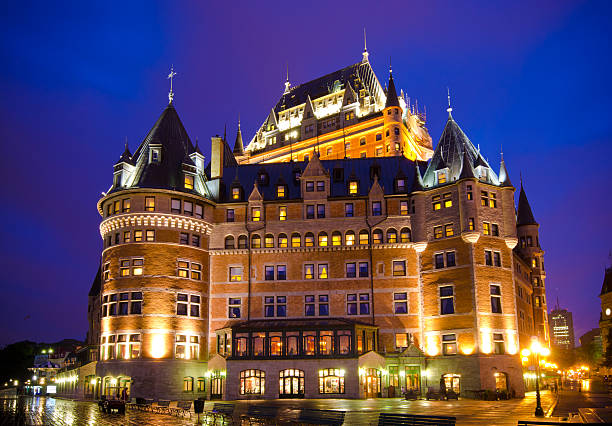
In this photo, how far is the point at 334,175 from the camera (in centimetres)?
7219

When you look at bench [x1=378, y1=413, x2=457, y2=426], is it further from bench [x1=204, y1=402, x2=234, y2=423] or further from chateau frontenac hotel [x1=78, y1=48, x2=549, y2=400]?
chateau frontenac hotel [x1=78, y1=48, x2=549, y2=400]

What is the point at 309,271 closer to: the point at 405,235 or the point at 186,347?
the point at 405,235

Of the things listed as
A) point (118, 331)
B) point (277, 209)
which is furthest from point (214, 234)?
point (118, 331)

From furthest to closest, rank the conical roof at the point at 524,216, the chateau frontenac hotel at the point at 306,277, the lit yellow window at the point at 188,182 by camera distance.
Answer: the conical roof at the point at 524,216 < the lit yellow window at the point at 188,182 < the chateau frontenac hotel at the point at 306,277

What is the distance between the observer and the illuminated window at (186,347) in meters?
63.0

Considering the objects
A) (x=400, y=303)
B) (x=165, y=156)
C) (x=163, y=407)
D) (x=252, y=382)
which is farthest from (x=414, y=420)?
(x=165, y=156)

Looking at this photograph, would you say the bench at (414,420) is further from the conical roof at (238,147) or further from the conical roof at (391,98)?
the conical roof at (238,147)

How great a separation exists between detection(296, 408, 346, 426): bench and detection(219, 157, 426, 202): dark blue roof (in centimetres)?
4255

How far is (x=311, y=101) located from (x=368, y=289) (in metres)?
60.2

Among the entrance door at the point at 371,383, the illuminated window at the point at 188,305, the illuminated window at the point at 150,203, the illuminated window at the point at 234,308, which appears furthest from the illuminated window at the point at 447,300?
the illuminated window at the point at 150,203

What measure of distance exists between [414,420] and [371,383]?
1544 inches

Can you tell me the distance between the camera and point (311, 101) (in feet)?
385

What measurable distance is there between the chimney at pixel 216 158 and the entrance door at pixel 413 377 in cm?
3167

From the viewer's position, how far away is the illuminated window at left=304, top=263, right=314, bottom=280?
220 ft
